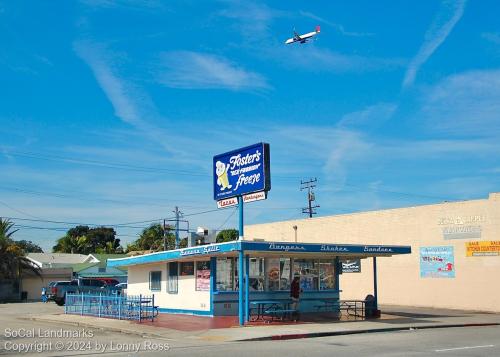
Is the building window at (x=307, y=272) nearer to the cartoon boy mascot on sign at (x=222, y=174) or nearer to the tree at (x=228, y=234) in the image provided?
the cartoon boy mascot on sign at (x=222, y=174)

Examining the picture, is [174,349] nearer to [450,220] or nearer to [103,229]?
[450,220]

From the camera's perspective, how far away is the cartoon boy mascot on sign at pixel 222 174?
26.5 m

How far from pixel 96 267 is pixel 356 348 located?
4675 centimetres

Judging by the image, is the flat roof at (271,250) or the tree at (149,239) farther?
the tree at (149,239)

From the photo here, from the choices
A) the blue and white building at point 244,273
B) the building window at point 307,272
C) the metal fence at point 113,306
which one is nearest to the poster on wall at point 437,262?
the blue and white building at point 244,273

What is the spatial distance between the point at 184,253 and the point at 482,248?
694 inches

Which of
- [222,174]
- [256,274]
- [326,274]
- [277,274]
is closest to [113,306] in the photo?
[256,274]

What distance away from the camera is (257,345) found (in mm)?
17766

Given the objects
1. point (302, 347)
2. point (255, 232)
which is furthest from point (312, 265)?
point (255, 232)

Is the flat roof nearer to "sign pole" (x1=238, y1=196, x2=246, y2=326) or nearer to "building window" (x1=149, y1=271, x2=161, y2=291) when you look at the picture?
"sign pole" (x1=238, y1=196, x2=246, y2=326)

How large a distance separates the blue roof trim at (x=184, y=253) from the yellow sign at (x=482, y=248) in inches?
672

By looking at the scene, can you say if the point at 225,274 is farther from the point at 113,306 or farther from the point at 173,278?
the point at 113,306

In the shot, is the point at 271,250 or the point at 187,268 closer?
the point at 271,250

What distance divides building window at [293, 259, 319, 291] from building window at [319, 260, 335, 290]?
11.6 inches
